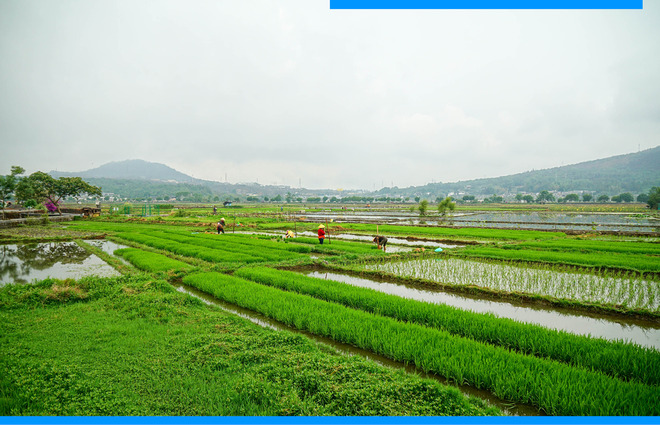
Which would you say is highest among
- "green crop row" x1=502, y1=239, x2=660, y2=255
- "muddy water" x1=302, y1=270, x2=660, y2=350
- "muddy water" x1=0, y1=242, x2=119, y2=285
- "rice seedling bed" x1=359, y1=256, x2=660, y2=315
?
"muddy water" x1=0, y1=242, x2=119, y2=285

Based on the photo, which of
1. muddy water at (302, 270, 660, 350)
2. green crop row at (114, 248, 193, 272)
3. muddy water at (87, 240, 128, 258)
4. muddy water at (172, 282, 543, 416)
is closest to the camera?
muddy water at (172, 282, 543, 416)

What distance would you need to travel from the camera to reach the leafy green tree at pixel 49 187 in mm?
26923

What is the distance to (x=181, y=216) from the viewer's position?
4072cm

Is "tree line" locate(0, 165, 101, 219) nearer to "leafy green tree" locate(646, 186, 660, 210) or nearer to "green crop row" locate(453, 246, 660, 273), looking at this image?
"green crop row" locate(453, 246, 660, 273)

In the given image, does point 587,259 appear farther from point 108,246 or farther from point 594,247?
point 108,246

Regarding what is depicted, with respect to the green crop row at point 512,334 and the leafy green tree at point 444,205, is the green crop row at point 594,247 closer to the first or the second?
the green crop row at point 512,334

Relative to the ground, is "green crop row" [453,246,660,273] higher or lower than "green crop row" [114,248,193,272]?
lower

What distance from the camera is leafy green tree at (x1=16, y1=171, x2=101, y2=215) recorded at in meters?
26.9

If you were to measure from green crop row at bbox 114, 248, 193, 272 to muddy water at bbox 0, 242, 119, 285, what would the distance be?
2.83ft

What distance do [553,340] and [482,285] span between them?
4749 mm

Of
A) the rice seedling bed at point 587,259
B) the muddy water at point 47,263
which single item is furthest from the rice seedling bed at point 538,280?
the muddy water at point 47,263

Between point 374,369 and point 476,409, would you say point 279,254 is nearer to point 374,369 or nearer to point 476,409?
point 374,369

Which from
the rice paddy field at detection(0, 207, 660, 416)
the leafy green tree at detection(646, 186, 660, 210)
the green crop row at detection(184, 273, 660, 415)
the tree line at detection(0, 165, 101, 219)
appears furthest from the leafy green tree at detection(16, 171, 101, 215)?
the leafy green tree at detection(646, 186, 660, 210)

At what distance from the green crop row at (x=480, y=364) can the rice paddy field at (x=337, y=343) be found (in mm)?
23
